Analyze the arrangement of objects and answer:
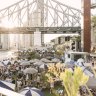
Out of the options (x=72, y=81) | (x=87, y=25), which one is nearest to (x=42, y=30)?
(x=87, y=25)

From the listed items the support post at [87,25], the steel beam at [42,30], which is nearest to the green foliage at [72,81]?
the support post at [87,25]

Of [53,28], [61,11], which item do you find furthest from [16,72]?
[61,11]

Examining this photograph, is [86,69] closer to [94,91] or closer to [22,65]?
[94,91]

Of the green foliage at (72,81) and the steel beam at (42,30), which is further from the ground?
the steel beam at (42,30)

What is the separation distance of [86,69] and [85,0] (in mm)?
25386

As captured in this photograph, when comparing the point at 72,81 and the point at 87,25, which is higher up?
the point at 87,25

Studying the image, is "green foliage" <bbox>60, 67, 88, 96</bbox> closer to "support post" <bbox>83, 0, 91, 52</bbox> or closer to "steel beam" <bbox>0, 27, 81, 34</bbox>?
"support post" <bbox>83, 0, 91, 52</bbox>

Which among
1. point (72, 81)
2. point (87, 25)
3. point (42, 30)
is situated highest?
point (42, 30)

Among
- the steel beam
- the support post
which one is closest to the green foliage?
the support post

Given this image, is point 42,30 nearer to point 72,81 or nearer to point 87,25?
point 87,25

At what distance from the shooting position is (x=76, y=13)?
12425cm

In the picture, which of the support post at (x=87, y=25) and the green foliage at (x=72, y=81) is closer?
the green foliage at (x=72, y=81)

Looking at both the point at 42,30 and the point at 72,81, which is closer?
the point at 72,81

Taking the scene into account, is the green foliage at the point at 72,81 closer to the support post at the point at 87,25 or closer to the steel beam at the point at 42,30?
the support post at the point at 87,25
